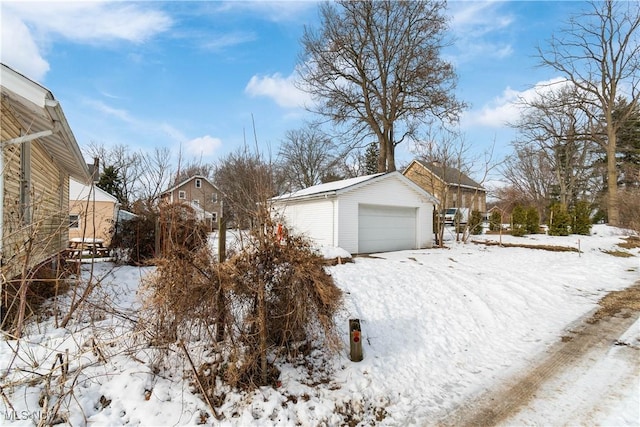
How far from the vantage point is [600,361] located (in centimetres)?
433

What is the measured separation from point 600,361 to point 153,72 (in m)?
10.0

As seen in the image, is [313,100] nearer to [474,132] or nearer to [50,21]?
[474,132]

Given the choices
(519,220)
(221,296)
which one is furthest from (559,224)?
(221,296)

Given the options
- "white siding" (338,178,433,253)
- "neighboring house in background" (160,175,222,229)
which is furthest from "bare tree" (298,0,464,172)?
"neighboring house in background" (160,175,222,229)

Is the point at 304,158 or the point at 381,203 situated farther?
the point at 304,158

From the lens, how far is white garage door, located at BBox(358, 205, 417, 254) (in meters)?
13.4

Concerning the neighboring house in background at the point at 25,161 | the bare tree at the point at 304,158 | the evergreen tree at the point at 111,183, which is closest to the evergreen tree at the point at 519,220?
the bare tree at the point at 304,158

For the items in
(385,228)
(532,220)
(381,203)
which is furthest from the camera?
(532,220)

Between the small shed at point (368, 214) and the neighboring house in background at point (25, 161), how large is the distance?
6825 millimetres

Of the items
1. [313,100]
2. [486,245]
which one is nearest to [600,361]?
[486,245]

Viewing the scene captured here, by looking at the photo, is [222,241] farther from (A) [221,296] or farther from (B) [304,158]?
(B) [304,158]

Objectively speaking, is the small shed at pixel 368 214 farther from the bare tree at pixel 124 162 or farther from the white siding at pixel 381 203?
the bare tree at pixel 124 162

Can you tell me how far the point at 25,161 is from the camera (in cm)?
578

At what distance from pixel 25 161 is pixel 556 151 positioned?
39.7 m
